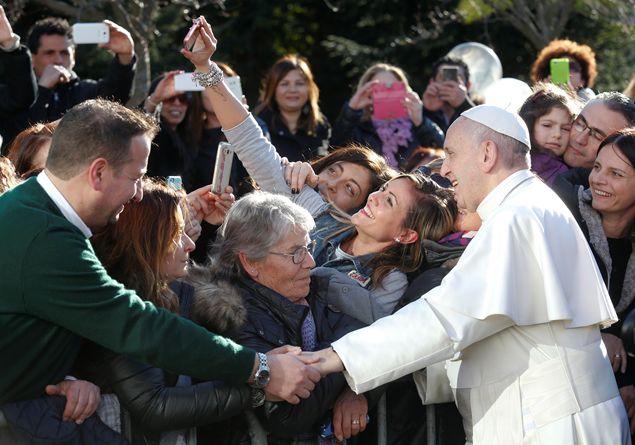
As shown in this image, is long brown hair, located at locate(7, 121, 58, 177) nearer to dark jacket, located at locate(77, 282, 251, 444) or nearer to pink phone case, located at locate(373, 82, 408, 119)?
dark jacket, located at locate(77, 282, 251, 444)

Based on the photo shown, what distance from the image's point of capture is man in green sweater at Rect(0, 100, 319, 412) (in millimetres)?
3656

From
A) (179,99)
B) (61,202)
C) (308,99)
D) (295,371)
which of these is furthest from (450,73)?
(61,202)

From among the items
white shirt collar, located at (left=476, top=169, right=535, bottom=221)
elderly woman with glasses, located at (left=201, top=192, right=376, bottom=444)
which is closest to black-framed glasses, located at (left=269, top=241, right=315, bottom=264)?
elderly woman with glasses, located at (left=201, top=192, right=376, bottom=444)

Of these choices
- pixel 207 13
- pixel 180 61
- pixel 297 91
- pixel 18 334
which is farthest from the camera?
pixel 207 13

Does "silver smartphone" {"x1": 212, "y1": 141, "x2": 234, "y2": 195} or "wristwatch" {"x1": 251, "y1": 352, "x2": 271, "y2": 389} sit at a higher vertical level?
"silver smartphone" {"x1": 212, "y1": 141, "x2": 234, "y2": 195}

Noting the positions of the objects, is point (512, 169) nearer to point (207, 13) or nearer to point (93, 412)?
point (93, 412)

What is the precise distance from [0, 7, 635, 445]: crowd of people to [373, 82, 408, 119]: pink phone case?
9.46 ft

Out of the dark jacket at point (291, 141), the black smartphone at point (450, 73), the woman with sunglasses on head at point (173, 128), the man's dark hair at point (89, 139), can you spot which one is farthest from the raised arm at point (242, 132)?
the black smartphone at point (450, 73)

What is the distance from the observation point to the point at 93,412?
12.9ft

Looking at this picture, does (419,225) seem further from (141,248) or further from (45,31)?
(45,31)

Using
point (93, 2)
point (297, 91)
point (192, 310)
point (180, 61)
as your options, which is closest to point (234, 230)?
point (192, 310)

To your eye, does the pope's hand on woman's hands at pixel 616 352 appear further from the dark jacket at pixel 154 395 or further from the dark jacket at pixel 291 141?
the dark jacket at pixel 291 141

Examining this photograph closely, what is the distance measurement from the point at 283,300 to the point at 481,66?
655 cm

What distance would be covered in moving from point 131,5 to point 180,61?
471 cm
